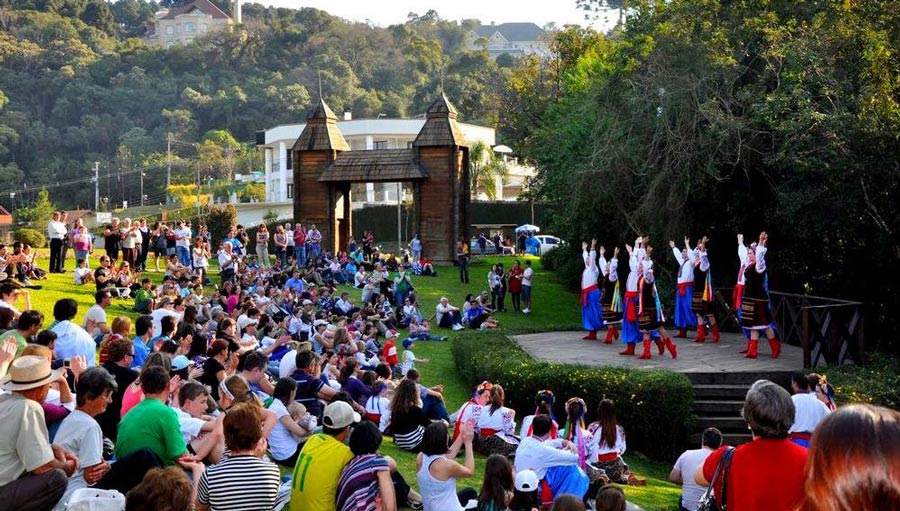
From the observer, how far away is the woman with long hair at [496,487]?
7.22 metres

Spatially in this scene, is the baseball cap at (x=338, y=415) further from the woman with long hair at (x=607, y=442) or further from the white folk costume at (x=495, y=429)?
the white folk costume at (x=495, y=429)

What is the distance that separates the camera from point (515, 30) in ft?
592

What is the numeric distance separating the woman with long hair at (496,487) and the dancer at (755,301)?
11.0 metres

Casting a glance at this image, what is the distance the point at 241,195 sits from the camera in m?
72.9

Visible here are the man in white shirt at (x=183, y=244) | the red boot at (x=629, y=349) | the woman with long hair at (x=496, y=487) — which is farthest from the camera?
the man in white shirt at (x=183, y=244)

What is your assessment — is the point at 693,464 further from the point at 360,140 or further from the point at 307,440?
the point at 360,140

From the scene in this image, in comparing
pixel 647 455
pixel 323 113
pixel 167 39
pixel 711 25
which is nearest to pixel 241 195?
pixel 323 113

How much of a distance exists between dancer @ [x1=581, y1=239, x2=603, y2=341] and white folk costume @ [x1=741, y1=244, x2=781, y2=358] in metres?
3.28

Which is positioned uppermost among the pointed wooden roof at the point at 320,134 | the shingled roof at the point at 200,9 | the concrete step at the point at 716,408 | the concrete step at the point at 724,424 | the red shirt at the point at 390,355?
the shingled roof at the point at 200,9

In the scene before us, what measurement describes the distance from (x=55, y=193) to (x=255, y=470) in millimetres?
81592

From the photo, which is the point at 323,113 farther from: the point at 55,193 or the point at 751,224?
the point at 55,193

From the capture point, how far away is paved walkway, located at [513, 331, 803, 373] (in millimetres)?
16422

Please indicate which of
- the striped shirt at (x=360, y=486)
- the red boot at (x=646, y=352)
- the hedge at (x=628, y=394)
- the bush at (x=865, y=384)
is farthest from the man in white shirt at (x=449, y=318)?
the striped shirt at (x=360, y=486)

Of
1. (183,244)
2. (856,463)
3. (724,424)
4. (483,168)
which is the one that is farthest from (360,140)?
(856,463)
